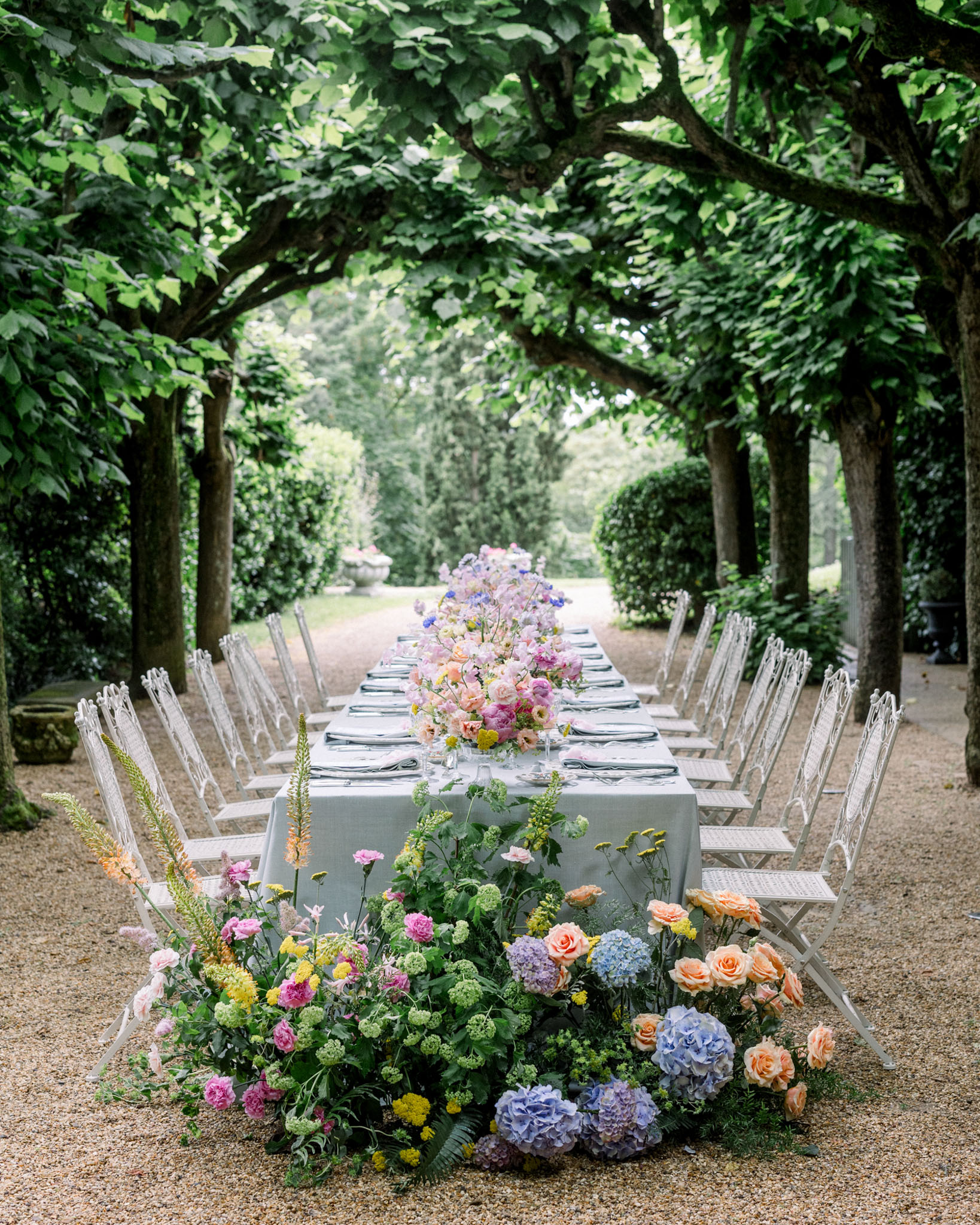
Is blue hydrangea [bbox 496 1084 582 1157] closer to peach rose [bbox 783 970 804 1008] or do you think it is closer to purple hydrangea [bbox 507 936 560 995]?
purple hydrangea [bbox 507 936 560 995]

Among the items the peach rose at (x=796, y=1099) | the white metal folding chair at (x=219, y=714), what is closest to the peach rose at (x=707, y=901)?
the peach rose at (x=796, y=1099)

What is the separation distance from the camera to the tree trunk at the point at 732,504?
35.0ft

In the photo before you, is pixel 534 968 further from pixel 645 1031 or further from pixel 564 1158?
pixel 564 1158

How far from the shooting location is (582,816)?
2.94 m

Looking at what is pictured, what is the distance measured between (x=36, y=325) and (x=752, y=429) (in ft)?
20.5

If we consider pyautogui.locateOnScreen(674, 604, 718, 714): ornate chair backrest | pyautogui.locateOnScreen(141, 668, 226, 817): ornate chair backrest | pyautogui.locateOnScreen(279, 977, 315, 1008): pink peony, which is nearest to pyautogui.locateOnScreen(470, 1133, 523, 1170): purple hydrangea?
pyautogui.locateOnScreen(279, 977, 315, 1008): pink peony

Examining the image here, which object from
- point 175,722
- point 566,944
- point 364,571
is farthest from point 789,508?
point 364,571

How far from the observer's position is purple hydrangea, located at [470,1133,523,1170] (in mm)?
2576

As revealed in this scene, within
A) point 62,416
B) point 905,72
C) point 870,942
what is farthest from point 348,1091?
point 905,72

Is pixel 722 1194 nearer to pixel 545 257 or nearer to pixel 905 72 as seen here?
pixel 905 72

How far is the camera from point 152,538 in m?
8.85

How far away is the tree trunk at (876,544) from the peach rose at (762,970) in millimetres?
5107

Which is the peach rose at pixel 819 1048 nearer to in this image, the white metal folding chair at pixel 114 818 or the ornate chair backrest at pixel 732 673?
the white metal folding chair at pixel 114 818

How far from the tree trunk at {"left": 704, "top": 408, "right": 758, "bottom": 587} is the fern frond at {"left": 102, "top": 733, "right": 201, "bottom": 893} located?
28.0 feet
